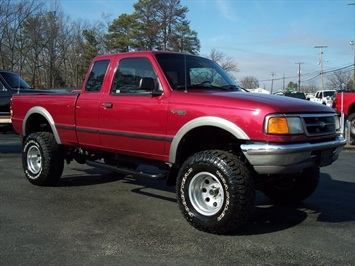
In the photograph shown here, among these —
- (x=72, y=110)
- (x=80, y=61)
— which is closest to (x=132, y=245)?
(x=72, y=110)

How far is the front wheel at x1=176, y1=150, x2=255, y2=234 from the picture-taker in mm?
4212

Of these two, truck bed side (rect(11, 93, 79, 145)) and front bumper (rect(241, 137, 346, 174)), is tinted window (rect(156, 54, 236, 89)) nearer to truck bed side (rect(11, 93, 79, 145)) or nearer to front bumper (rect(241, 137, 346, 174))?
front bumper (rect(241, 137, 346, 174))

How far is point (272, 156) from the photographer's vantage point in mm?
4062

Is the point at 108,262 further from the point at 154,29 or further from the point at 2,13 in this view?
the point at 154,29

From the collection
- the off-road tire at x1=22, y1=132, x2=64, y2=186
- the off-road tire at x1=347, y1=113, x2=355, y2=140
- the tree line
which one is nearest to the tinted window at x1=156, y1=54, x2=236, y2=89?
the off-road tire at x1=22, y1=132, x2=64, y2=186

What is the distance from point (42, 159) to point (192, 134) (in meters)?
2.91

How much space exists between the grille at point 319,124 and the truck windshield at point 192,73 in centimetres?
128

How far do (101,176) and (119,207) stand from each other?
7.14 ft

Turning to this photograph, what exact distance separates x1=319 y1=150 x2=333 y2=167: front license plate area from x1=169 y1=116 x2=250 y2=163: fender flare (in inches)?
37.7

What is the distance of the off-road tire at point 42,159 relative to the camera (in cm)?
647

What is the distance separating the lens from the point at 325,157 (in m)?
4.60

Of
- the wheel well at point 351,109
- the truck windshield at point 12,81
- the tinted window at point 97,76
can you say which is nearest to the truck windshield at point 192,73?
the tinted window at point 97,76

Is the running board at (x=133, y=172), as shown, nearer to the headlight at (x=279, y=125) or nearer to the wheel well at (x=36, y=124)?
the wheel well at (x=36, y=124)

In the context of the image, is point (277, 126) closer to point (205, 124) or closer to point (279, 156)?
point (279, 156)
